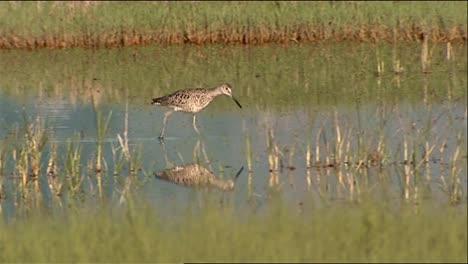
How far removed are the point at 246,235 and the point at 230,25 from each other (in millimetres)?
15187

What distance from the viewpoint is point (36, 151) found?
39.7 ft

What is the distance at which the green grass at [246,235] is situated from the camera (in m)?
9.09

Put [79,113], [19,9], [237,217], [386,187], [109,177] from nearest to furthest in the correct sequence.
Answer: [237,217], [386,187], [109,177], [79,113], [19,9]

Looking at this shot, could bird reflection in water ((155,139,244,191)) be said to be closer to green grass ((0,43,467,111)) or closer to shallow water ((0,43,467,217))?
shallow water ((0,43,467,217))

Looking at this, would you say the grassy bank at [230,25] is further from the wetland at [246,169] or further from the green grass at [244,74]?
the wetland at [246,169]

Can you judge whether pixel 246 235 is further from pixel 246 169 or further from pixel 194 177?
pixel 246 169

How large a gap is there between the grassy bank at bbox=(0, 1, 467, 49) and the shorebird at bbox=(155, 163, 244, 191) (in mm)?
11874

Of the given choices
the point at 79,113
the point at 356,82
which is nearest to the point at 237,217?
the point at 79,113

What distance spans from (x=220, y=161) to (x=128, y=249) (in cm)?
359

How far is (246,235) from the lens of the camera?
31.5 feet

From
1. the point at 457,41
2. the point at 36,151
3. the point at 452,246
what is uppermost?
the point at 457,41

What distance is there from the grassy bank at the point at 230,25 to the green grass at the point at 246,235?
13.8 meters

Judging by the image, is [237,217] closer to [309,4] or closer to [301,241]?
[301,241]

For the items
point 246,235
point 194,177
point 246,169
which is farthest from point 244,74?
point 246,235
